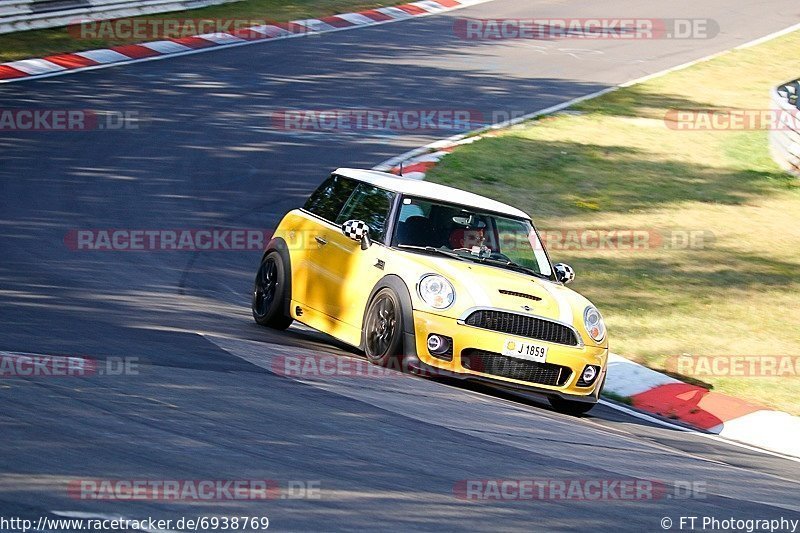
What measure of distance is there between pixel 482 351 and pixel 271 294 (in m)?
2.71

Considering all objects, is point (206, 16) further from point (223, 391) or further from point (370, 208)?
point (223, 391)

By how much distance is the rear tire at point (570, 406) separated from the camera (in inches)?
382

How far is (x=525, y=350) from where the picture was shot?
931 cm

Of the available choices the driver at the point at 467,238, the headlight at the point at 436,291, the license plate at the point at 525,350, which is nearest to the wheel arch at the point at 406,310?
the headlight at the point at 436,291

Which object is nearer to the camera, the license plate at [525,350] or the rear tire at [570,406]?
the license plate at [525,350]

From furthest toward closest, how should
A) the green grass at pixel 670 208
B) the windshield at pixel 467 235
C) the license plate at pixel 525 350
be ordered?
the green grass at pixel 670 208
the windshield at pixel 467 235
the license plate at pixel 525 350

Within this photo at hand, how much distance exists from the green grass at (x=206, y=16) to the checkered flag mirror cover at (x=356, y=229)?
13.1 meters

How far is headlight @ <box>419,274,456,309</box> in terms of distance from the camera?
941 centimetres

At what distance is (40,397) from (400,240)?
3630 mm

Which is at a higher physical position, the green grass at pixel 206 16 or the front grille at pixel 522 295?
the green grass at pixel 206 16

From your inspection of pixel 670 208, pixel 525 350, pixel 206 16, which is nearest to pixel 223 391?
pixel 525 350

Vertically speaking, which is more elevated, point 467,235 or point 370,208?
A: point 370,208

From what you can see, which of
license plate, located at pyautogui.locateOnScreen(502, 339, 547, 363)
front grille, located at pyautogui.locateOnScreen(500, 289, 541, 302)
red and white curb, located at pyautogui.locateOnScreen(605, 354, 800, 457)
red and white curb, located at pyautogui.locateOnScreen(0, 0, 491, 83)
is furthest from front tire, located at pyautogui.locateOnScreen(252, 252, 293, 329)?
red and white curb, located at pyautogui.locateOnScreen(0, 0, 491, 83)

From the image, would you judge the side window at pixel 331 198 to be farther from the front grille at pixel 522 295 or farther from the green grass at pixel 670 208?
the green grass at pixel 670 208
